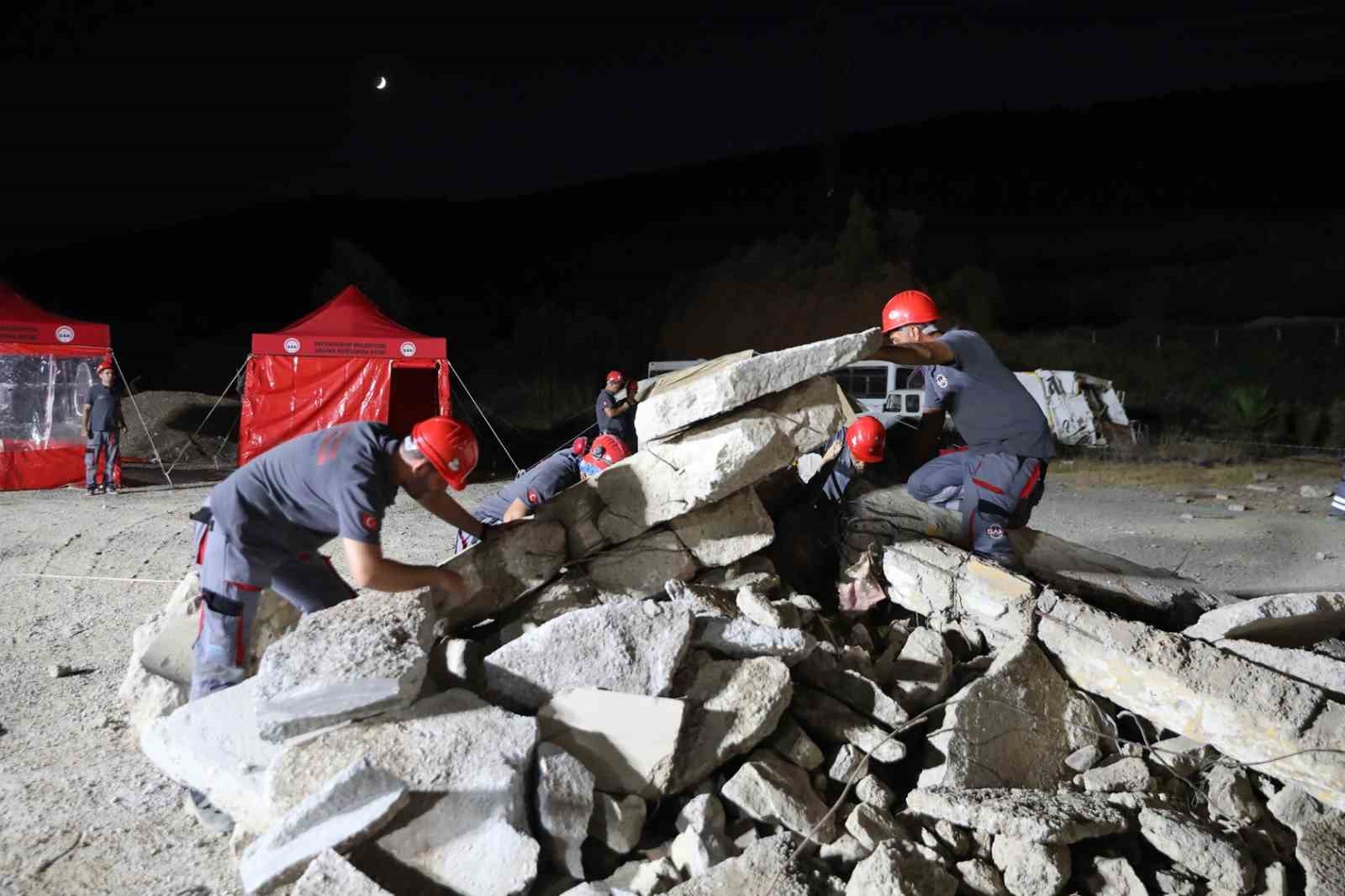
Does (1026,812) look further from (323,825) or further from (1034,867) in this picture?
(323,825)

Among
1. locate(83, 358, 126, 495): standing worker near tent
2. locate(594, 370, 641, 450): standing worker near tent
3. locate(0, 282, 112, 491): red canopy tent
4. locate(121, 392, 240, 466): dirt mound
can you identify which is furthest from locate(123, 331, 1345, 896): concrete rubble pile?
locate(121, 392, 240, 466): dirt mound

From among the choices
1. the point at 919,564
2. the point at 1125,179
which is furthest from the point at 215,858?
the point at 1125,179

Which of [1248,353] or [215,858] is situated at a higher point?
[1248,353]

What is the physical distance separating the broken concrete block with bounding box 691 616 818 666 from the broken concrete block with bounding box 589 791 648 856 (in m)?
0.69

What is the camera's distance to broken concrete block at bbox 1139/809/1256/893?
290 centimetres

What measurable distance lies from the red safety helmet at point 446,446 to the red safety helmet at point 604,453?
209 centimetres

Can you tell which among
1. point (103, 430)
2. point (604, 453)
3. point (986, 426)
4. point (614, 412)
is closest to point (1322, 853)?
point (986, 426)

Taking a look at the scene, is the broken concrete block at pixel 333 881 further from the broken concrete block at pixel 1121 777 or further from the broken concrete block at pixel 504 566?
the broken concrete block at pixel 1121 777

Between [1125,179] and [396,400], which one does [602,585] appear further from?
[1125,179]

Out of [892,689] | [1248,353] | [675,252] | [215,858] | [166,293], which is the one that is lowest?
[215,858]

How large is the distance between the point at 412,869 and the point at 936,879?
1.66m

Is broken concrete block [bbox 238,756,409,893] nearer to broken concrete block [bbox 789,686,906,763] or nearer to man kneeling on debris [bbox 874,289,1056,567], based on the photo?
broken concrete block [bbox 789,686,906,763]

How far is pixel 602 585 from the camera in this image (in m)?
4.42

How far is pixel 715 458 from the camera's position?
416 centimetres
